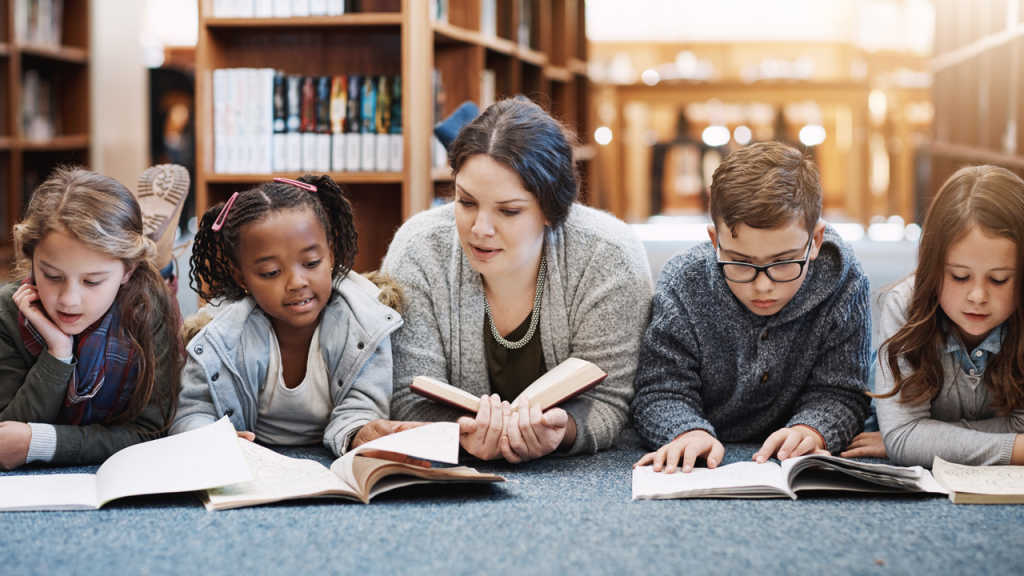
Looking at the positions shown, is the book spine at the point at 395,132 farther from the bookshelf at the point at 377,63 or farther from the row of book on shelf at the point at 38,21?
the row of book on shelf at the point at 38,21

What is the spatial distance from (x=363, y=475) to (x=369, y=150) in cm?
144

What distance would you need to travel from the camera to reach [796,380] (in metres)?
1.83

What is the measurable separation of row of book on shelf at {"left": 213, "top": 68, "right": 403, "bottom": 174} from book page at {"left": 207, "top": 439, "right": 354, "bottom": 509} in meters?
1.25

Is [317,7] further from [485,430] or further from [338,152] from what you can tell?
[485,430]

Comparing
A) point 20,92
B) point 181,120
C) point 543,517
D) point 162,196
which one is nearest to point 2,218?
point 20,92

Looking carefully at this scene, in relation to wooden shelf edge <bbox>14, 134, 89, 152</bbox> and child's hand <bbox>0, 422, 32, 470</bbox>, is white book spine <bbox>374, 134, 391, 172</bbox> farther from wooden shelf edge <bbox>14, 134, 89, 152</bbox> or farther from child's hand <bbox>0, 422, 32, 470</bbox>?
wooden shelf edge <bbox>14, 134, 89, 152</bbox>

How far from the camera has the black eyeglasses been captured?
166 cm

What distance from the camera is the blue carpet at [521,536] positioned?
47.8 inches

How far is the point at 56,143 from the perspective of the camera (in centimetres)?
428

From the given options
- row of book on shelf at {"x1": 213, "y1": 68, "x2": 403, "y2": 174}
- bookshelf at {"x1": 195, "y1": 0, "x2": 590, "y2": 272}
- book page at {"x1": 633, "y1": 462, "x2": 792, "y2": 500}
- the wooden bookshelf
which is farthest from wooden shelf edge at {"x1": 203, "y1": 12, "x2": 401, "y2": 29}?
the wooden bookshelf

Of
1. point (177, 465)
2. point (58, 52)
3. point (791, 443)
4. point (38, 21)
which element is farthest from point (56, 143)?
point (791, 443)

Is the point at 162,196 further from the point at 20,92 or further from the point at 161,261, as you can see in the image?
the point at 20,92

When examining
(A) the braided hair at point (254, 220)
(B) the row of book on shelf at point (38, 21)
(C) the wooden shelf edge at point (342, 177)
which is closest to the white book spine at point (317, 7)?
(C) the wooden shelf edge at point (342, 177)

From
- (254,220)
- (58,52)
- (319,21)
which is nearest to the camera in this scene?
(254,220)
